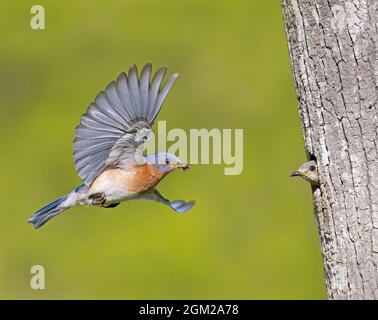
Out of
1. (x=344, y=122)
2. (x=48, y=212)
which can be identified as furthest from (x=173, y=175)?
(x=344, y=122)

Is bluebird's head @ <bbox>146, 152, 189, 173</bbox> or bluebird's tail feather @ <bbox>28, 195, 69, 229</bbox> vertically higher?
bluebird's head @ <bbox>146, 152, 189, 173</bbox>

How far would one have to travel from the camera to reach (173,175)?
28.4 feet

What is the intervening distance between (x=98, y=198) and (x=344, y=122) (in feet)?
4.68

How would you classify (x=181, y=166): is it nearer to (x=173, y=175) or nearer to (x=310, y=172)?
(x=310, y=172)

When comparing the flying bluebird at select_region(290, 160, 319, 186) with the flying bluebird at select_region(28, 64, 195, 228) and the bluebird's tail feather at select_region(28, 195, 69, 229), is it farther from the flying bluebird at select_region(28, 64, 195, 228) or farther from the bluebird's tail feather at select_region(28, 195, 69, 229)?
the bluebird's tail feather at select_region(28, 195, 69, 229)

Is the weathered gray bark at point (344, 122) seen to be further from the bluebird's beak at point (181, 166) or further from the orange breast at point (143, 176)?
the orange breast at point (143, 176)

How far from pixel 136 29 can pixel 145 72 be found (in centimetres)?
523

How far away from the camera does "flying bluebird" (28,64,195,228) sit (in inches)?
174

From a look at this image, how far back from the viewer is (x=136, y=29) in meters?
9.52

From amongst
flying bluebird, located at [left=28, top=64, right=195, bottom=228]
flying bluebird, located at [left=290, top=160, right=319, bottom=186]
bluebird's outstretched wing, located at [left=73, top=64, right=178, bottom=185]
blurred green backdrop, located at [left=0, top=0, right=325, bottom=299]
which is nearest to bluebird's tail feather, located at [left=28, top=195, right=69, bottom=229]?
flying bluebird, located at [left=28, top=64, right=195, bottom=228]
